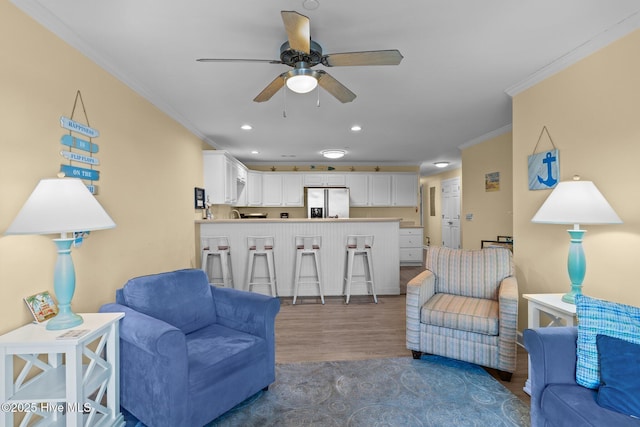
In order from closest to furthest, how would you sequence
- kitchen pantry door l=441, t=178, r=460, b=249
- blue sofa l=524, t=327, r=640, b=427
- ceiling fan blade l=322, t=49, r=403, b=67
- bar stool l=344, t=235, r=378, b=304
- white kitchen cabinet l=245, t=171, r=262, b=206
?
blue sofa l=524, t=327, r=640, b=427 < ceiling fan blade l=322, t=49, r=403, b=67 < bar stool l=344, t=235, r=378, b=304 < white kitchen cabinet l=245, t=171, r=262, b=206 < kitchen pantry door l=441, t=178, r=460, b=249

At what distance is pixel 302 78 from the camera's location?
195cm

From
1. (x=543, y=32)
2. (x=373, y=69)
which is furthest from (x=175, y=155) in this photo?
(x=543, y=32)

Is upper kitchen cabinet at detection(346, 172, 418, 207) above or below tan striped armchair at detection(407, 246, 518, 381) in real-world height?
above

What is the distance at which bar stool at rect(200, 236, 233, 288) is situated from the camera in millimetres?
4250

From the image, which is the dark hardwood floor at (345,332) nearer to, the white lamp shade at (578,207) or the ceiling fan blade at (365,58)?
the white lamp shade at (578,207)

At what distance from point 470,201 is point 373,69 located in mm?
3529

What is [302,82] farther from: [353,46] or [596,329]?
[596,329]

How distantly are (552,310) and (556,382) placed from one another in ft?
2.47

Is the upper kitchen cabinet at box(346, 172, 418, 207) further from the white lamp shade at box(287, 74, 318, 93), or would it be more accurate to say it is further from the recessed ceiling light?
the recessed ceiling light

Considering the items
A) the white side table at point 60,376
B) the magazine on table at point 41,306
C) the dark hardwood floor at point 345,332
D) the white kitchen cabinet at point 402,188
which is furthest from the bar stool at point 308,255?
the white kitchen cabinet at point 402,188

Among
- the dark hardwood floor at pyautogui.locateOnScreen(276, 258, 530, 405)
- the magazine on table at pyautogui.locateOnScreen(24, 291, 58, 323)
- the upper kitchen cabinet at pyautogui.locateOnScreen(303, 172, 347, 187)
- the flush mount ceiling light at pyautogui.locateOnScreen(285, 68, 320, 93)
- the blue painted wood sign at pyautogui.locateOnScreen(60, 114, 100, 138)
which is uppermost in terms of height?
the flush mount ceiling light at pyautogui.locateOnScreen(285, 68, 320, 93)

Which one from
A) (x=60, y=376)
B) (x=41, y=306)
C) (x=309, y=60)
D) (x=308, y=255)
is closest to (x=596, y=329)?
(x=309, y=60)

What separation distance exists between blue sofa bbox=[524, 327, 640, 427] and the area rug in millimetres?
531

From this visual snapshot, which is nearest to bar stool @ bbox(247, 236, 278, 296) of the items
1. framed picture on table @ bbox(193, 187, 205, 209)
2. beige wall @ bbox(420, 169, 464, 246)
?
framed picture on table @ bbox(193, 187, 205, 209)
